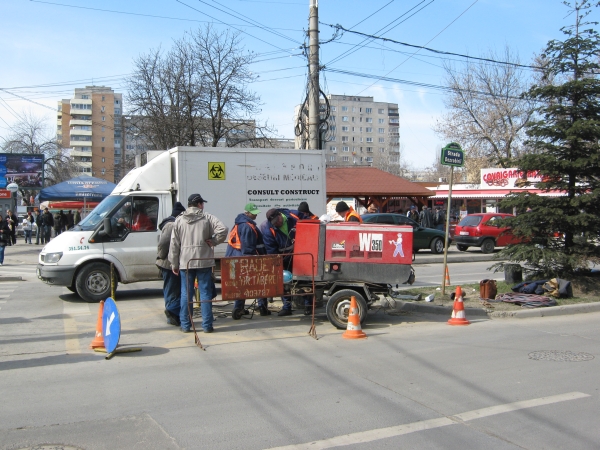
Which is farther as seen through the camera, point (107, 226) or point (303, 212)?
point (107, 226)

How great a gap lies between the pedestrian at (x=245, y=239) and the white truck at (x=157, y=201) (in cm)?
285

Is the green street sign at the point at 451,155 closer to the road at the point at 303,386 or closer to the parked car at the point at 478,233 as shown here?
the road at the point at 303,386

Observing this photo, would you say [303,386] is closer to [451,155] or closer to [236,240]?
[236,240]

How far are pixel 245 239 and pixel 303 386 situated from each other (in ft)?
12.7

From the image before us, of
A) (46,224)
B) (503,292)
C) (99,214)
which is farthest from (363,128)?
(99,214)

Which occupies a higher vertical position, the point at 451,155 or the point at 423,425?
the point at 451,155

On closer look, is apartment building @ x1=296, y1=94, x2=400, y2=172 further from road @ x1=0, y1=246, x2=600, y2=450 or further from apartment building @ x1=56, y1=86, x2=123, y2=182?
road @ x1=0, y1=246, x2=600, y2=450

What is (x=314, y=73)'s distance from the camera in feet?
56.7

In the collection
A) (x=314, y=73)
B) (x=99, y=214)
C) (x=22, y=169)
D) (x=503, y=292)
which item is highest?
(x=314, y=73)

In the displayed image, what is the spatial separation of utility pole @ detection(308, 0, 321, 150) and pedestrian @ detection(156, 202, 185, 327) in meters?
8.66

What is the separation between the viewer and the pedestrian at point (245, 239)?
31.0 feet

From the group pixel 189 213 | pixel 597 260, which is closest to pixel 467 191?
pixel 597 260

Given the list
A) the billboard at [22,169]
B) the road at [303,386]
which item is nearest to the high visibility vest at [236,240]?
the road at [303,386]

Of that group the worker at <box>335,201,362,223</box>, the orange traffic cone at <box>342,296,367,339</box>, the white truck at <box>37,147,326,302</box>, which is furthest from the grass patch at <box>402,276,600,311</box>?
the white truck at <box>37,147,326,302</box>
